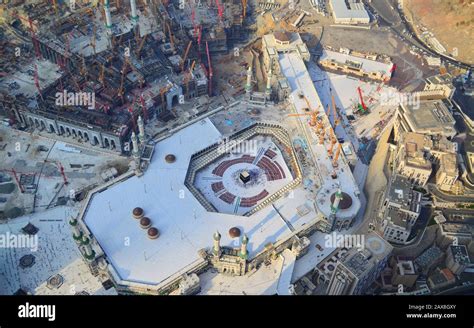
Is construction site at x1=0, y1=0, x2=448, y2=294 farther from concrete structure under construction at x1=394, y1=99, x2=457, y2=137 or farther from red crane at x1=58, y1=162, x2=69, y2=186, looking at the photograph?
concrete structure under construction at x1=394, y1=99, x2=457, y2=137

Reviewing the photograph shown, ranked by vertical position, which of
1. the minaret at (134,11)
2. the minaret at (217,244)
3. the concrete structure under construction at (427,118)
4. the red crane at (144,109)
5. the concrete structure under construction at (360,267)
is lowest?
the concrete structure under construction at (360,267)

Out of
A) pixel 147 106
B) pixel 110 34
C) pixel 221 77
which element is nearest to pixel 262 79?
pixel 221 77

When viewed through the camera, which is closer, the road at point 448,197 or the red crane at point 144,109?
the road at point 448,197

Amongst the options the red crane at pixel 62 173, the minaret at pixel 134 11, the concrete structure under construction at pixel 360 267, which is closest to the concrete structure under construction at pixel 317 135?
the concrete structure under construction at pixel 360 267

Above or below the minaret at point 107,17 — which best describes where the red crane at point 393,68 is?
below

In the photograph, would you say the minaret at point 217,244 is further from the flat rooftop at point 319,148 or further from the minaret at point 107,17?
the minaret at point 107,17

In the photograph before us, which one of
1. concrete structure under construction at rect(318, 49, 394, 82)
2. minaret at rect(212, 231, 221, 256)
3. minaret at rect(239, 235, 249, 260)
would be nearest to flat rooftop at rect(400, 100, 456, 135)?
concrete structure under construction at rect(318, 49, 394, 82)

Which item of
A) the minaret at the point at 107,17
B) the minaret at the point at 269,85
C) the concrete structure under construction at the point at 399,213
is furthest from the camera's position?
the minaret at the point at 107,17

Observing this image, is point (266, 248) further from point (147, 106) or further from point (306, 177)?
point (147, 106)
